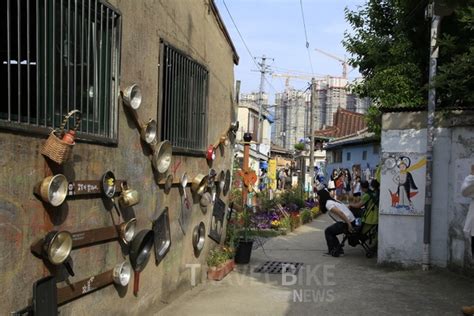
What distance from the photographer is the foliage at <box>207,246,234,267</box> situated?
26.8ft

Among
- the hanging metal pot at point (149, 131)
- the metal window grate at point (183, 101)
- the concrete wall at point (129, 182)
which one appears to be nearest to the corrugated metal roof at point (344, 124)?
the concrete wall at point (129, 182)

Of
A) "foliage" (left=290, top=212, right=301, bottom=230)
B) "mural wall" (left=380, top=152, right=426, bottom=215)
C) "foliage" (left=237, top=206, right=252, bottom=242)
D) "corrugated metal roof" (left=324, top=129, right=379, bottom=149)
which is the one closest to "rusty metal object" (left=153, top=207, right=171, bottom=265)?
"foliage" (left=237, top=206, right=252, bottom=242)

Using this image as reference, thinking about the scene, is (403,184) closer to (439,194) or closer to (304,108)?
(439,194)

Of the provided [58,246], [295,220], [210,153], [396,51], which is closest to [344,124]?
[295,220]

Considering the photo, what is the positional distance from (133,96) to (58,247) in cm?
179

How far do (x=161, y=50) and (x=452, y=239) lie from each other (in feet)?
18.2

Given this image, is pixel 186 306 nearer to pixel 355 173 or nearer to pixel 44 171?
pixel 44 171

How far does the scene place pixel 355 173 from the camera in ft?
111

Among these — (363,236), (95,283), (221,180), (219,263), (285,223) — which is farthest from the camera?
(285,223)

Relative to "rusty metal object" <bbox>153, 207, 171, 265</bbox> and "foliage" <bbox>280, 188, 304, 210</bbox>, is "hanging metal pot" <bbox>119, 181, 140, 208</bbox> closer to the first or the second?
"rusty metal object" <bbox>153, 207, 171, 265</bbox>

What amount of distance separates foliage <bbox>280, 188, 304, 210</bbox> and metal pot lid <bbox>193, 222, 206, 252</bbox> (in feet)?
32.7

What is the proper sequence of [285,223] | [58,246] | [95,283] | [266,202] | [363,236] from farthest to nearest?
[266,202], [285,223], [363,236], [95,283], [58,246]

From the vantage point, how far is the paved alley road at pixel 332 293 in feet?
20.9

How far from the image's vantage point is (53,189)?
→ 3.64 meters
